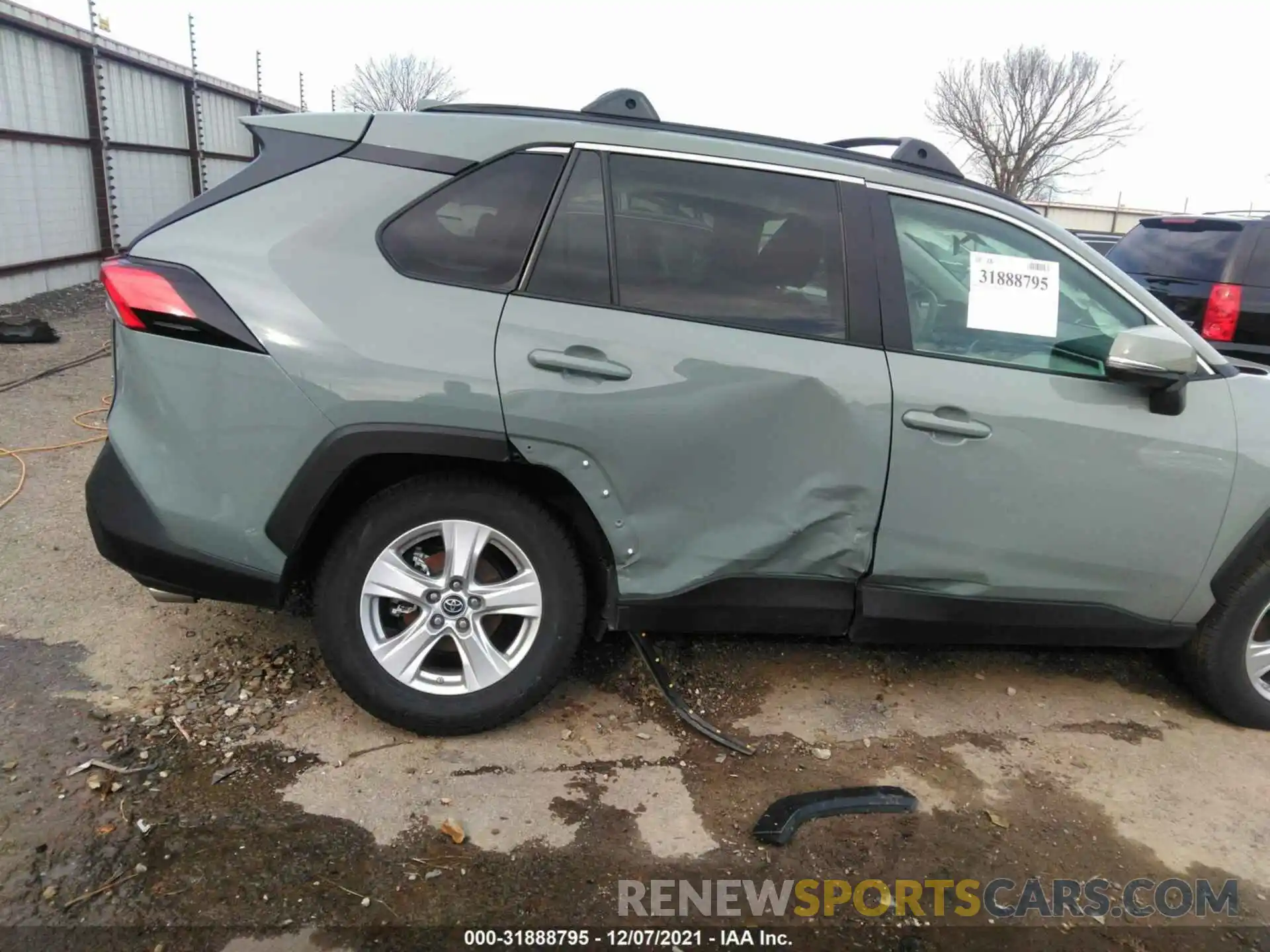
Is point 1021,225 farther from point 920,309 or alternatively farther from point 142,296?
point 142,296

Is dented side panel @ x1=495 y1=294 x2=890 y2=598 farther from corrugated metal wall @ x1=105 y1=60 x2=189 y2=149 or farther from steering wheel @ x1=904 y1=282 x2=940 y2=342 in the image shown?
corrugated metal wall @ x1=105 y1=60 x2=189 y2=149

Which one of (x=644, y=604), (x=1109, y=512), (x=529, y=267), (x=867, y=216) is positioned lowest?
(x=644, y=604)

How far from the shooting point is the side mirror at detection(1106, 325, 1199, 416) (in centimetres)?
291

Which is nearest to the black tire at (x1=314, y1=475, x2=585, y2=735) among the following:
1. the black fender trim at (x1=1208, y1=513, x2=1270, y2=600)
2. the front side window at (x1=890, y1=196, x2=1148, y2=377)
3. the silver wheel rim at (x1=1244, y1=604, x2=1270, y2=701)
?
the front side window at (x1=890, y1=196, x2=1148, y2=377)

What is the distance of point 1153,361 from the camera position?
2912 mm

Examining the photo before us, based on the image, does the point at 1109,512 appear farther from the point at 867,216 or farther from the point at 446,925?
the point at 446,925

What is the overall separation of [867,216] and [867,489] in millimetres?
899

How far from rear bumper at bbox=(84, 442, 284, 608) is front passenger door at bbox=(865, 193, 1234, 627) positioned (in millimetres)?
2004

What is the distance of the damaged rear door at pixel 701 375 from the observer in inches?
109

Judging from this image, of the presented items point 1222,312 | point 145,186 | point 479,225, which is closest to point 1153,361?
point 479,225

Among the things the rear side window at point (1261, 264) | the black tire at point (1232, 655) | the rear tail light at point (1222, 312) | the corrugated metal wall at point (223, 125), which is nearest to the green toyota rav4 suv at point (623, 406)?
the black tire at point (1232, 655)

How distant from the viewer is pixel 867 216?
2992 mm

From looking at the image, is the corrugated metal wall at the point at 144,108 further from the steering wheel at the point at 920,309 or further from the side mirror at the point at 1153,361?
the side mirror at the point at 1153,361

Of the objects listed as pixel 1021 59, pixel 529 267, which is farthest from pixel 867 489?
pixel 1021 59
